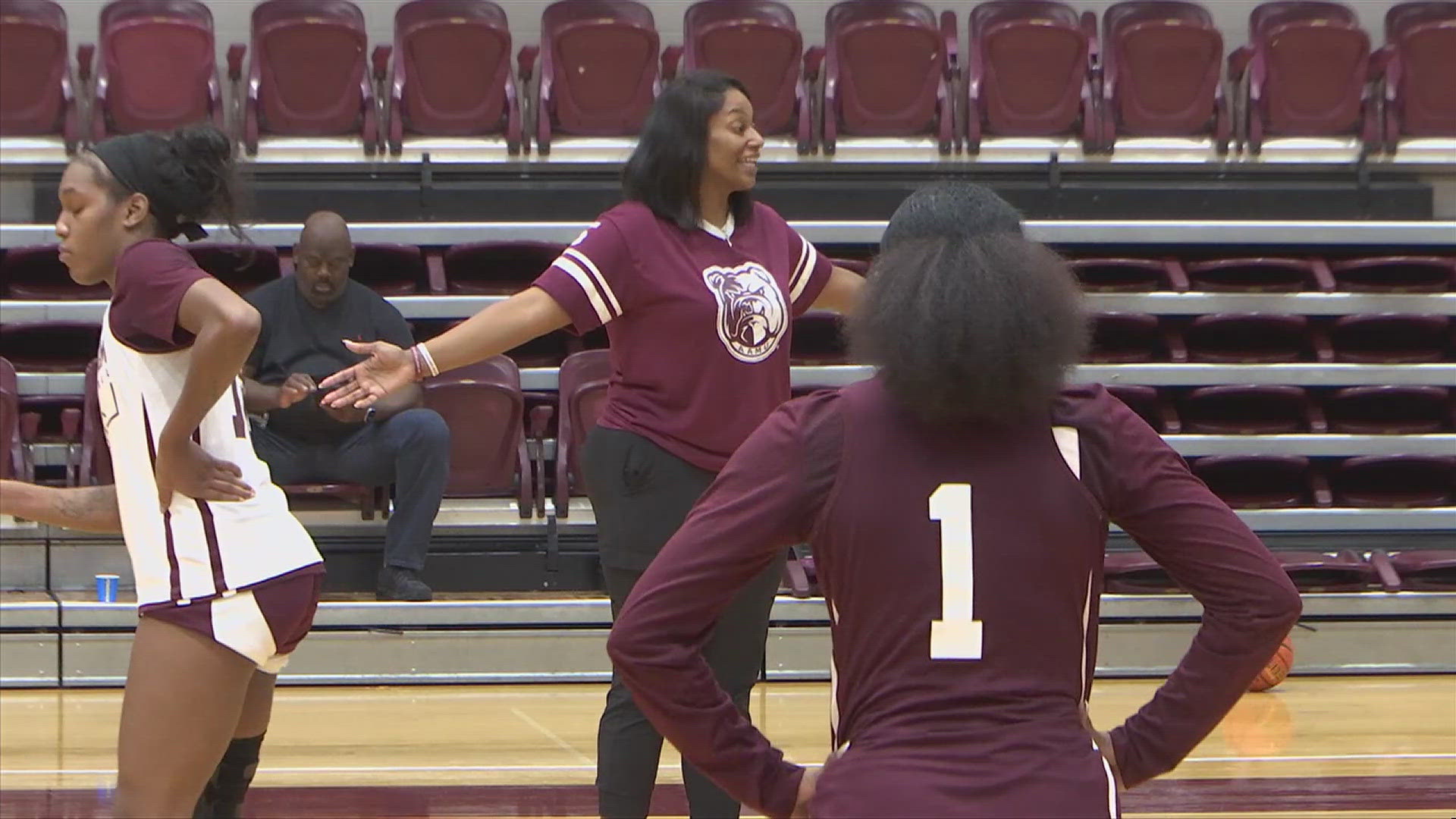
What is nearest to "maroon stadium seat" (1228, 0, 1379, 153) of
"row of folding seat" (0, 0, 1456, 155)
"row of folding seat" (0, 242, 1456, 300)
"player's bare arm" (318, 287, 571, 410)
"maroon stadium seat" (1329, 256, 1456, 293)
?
"row of folding seat" (0, 0, 1456, 155)

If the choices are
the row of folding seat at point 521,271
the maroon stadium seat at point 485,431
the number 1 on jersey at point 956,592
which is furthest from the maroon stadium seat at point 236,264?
the number 1 on jersey at point 956,592

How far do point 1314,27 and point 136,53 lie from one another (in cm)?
559

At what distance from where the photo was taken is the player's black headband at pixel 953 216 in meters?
1.73

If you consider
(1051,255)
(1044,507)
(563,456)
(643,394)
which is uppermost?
(1051,255)

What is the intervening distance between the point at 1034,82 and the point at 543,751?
4.81 metres

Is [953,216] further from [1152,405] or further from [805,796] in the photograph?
[1152,405]

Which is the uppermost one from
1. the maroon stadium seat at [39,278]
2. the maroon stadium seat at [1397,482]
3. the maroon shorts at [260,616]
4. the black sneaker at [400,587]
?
the maroon shorts at [260,616]

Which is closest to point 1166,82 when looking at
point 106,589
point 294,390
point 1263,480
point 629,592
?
point 1263,480

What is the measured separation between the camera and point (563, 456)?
686 centimetres

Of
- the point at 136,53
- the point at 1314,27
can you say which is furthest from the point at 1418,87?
the point at 136,53

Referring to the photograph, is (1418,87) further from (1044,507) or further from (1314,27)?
(1044,507)

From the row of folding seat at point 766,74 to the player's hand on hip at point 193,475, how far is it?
5611 mm

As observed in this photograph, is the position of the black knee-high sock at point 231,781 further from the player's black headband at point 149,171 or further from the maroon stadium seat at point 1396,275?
the maroon stadium seat at point 1396,275

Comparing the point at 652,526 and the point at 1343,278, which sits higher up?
the point at 652,526
